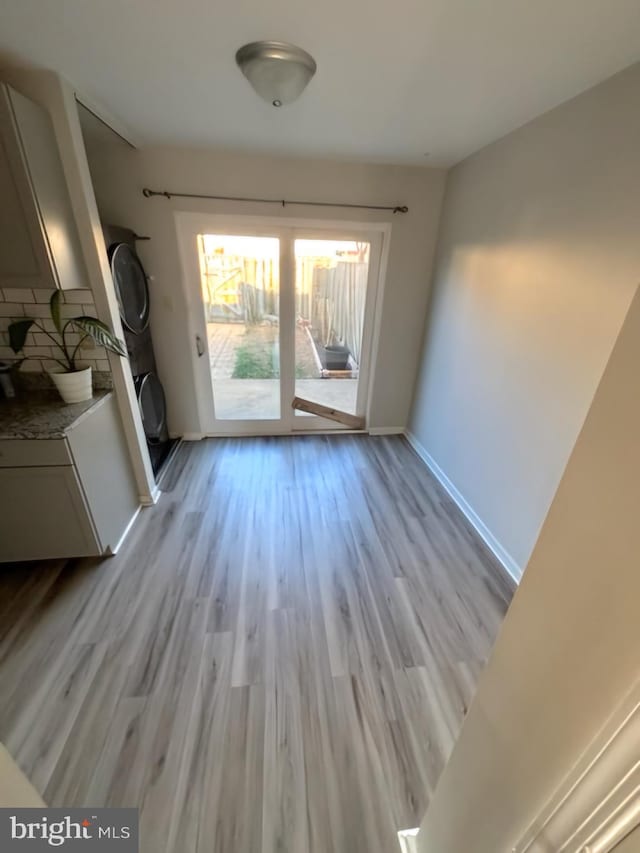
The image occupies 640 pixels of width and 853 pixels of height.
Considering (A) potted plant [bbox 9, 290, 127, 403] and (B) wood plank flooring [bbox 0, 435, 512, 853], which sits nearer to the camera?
(B) wood plank flooring [bbox 0, 435, 512, 853]

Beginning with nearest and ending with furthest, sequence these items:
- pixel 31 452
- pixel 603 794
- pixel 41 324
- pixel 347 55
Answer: pixel 603 794 → pixel 347 55 → pixel 31 452 → pixel 41 324

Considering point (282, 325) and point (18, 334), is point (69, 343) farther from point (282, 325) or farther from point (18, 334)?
point (282, 325)

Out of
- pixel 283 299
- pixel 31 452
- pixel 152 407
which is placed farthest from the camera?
pixel 283 299

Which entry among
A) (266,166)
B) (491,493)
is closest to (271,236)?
(266,166)

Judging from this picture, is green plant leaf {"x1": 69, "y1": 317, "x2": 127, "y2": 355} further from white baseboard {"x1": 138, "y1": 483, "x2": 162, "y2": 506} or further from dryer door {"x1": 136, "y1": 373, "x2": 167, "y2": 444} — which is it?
white baseboard {"x1": 138, "y1": 483, "x2": 162, "y2": 506}

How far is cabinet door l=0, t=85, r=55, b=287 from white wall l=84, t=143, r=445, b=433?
3.92 feet

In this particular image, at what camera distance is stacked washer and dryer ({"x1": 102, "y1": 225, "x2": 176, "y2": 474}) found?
86.8 inches

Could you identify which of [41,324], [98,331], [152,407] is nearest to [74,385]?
[98,331]

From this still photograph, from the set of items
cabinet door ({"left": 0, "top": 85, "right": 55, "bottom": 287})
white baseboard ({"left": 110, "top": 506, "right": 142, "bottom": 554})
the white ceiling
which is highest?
the white ceiling

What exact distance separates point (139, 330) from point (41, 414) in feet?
3.22

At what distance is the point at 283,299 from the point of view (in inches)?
117

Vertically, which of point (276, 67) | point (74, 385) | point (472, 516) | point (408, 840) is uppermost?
point (276, 67)

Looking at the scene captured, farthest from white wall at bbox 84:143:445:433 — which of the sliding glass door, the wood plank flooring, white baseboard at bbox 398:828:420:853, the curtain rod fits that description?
white baseboard at bbox 398:828:420:853

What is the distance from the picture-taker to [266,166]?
8.23ft
